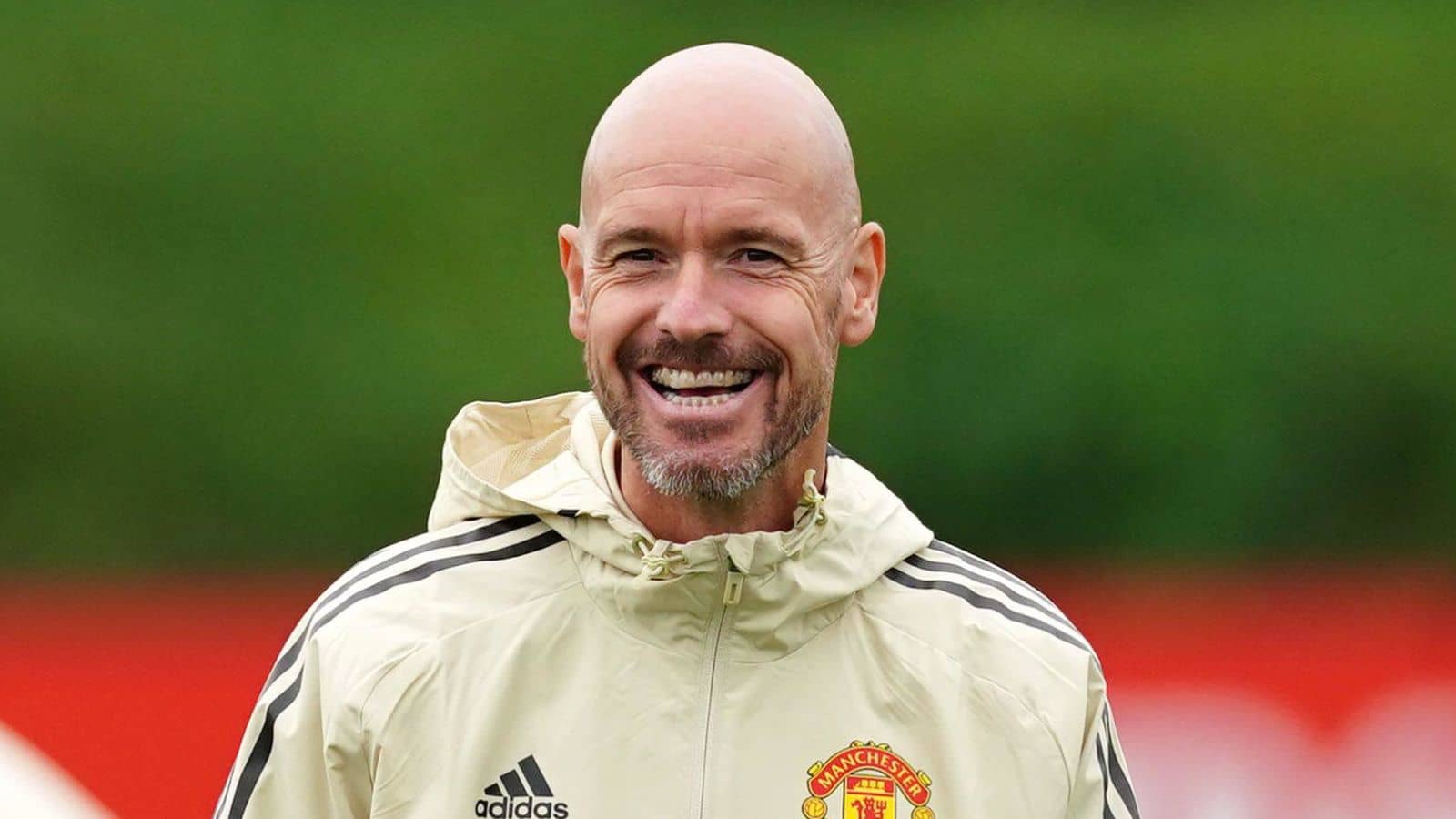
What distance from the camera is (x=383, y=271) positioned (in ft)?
12.5

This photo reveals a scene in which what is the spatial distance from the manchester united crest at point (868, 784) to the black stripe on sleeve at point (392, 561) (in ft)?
1.18

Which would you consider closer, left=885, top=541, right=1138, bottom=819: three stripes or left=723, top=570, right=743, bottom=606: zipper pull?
left=723, top=570, right=743, bottom=606: zipper pull

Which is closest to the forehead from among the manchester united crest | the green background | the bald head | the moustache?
the bald head

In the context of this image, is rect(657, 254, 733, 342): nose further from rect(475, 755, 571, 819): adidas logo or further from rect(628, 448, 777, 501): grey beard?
rect(475, 755, 571, 819): adidas logo

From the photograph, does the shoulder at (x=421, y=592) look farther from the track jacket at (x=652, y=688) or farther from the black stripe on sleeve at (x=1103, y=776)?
the black stripe on sleeve at (x=1103, y=776)

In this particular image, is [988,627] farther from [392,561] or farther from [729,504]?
[392,561]

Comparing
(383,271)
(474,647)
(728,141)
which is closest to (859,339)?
(728,141)

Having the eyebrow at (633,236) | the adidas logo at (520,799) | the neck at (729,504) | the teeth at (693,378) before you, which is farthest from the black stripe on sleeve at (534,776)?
the eyebrow at (633,236)

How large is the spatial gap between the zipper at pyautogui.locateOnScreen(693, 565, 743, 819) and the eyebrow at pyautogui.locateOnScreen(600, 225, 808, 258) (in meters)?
0.28

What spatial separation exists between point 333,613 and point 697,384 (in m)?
0.38

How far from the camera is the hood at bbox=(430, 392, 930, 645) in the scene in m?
1.60

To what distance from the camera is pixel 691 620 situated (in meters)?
1.60

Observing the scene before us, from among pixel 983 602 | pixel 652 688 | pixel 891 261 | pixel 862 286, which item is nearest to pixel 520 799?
pixel 652 688

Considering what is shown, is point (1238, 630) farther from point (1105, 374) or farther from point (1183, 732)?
point (1105, 374)
